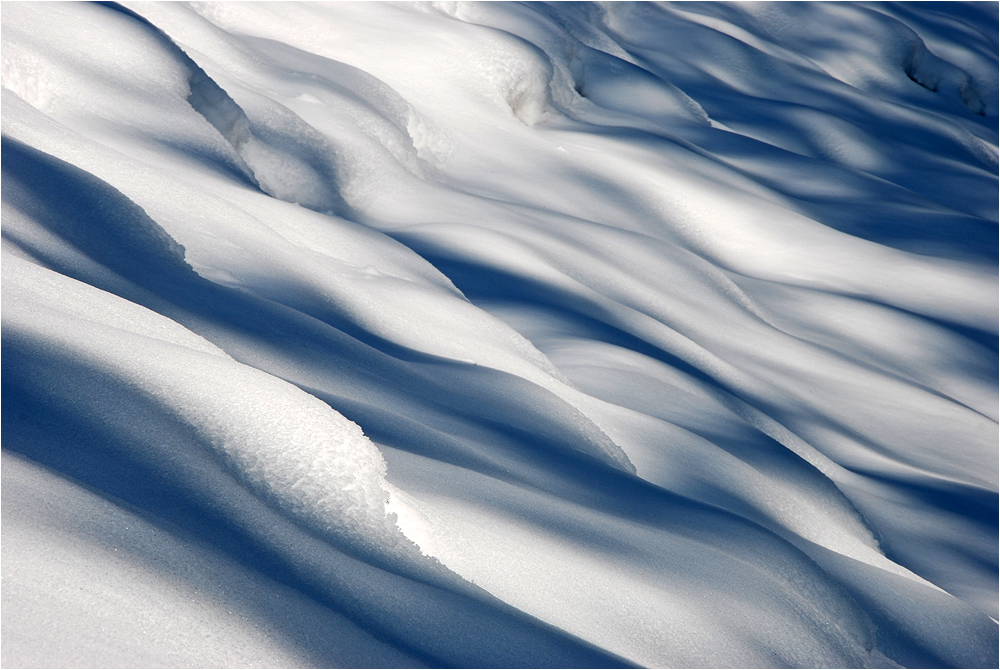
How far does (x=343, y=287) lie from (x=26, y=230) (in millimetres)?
702

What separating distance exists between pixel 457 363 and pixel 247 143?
1.23m

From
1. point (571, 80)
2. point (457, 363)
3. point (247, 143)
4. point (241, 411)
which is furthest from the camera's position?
point (571, 80)

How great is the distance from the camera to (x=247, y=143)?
2742mm

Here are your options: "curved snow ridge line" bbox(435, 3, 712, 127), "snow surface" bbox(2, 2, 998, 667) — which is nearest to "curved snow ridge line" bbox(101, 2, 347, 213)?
"snow surface" bbox(2, 2, 998, 667)

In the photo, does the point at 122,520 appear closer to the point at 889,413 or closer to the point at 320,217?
the point at 320,217

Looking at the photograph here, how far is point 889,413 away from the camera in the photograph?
2748mm

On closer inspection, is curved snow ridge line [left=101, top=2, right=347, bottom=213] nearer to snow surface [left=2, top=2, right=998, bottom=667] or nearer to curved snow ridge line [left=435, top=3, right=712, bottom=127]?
snow surface [left=2, top=2, right=998, bottom=667]

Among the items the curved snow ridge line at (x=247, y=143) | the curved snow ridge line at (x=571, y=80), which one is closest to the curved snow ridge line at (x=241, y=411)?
the curved snow ridge line at (x=247, y=143)

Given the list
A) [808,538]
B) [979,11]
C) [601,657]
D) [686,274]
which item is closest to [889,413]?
[686,274]

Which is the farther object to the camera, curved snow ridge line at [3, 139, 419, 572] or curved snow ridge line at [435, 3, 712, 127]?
curved snow ridge line at [435, 3, 712, 127]

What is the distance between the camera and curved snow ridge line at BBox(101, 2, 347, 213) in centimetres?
268

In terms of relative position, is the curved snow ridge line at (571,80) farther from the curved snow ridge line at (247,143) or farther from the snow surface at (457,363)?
the curved snow ridge line at (247,143)

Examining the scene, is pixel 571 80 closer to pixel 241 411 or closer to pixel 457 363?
pixel 457 363

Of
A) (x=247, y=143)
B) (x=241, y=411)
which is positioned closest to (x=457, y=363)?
(x=241, y=411)
